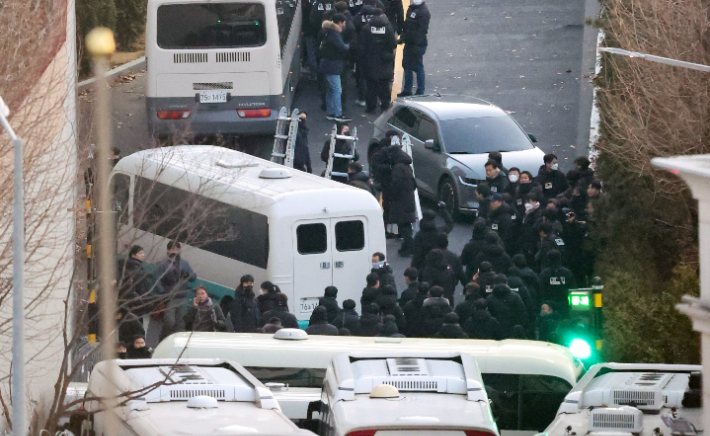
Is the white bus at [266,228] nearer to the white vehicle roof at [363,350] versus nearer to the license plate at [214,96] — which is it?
the white vehicle roof at [363,350]

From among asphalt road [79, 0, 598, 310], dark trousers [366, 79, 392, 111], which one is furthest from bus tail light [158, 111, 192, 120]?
dark trousers [366, 79, 392, 111]

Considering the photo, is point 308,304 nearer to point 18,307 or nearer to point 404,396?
point 404,396

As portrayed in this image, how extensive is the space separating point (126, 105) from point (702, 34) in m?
14.3

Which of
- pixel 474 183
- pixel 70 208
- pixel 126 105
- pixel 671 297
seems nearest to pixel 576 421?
pixel 671 297

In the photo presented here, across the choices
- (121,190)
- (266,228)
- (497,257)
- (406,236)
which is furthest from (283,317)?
(406,236)

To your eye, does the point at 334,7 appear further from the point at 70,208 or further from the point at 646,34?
the point at 70,208

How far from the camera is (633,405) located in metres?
9.84

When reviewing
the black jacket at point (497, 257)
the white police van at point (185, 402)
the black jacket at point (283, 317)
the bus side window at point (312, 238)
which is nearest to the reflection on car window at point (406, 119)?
the bus side window at point (312, 238)

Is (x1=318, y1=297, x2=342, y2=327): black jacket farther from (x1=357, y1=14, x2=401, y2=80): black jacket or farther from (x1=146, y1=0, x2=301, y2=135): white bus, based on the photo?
(x1=357, y1=14, x2=401, y2=80): black jacket

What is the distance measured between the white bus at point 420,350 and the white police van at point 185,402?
165 centimetres

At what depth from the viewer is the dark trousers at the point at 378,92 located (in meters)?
24.9

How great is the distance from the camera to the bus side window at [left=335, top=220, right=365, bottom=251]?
1714 cm

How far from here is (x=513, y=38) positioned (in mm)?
31609

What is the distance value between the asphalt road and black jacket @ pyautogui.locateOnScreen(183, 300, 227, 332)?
571 cm
